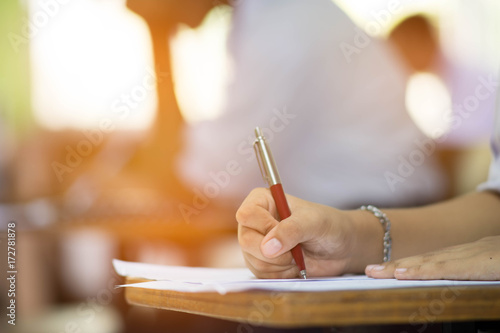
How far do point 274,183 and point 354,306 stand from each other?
0.31 m

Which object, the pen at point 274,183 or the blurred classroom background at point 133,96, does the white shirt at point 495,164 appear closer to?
the pen at point 274,183

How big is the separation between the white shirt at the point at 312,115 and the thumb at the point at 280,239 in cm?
172

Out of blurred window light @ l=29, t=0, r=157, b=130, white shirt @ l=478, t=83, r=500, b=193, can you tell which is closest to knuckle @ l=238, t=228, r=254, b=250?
white shirt @ l=478, t=83, r=500, b=193

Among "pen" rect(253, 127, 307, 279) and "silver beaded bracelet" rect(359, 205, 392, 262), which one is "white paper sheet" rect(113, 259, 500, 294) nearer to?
"pen" rect(253, 127, 307, 279)

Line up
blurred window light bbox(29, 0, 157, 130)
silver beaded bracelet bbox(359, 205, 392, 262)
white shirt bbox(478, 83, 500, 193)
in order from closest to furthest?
silver beaded bracelet bbox(359, 205, 392, 262) < white shirt bbox(478, 83, 500, 193) < blurred window light bbox(29, 0, 157, 130)

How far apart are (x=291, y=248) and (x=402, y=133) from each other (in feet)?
6.28

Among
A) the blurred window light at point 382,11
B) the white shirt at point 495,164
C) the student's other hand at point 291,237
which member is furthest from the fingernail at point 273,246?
the blurred window light at point 382,11

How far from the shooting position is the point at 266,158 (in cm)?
69

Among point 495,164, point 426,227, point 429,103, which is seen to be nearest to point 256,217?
point 426,227

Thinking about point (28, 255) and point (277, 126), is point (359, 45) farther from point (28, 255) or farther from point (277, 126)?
point (28, 255)

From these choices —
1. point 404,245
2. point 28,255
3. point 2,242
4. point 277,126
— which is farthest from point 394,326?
point 277,126

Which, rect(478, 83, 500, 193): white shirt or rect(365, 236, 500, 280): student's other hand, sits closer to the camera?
rect(365, 236, 500, 280): student's other hand

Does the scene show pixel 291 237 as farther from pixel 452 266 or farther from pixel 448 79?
pixel 448 79

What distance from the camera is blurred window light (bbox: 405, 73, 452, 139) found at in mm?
2379
